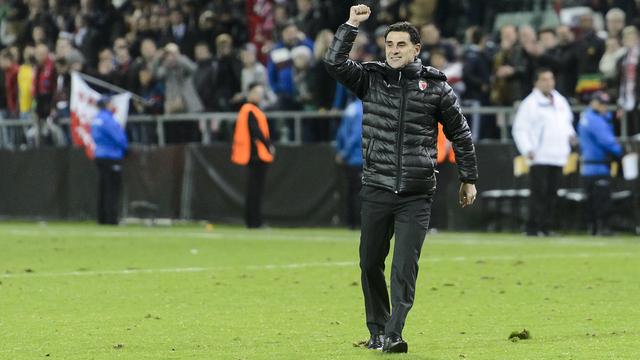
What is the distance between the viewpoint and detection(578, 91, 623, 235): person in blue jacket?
71.9ft

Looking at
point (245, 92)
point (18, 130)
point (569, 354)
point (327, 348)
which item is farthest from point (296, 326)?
point (18, 130)

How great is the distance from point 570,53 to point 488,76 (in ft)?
4.85

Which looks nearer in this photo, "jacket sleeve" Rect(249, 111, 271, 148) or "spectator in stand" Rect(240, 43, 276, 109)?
"jacket sleeve" Rect(249, 111, 271, 148)

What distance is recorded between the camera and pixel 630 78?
21969 millimetres

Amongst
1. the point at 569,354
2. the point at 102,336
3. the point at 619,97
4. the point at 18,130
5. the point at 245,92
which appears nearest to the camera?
the point at 569,354

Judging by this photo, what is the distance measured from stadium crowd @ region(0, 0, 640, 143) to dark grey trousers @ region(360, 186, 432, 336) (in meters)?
12.5

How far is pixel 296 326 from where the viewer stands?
1159 cm

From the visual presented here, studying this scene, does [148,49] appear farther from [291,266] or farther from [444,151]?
[291,266]

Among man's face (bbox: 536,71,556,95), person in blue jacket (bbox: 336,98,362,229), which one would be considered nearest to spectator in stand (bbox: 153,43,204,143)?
person in blue jacket (bbox: 336,98,362,229)

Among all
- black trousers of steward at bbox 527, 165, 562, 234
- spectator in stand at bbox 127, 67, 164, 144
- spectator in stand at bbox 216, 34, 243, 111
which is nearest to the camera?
black trousers of steward at bbox 527, 165, 562, 234

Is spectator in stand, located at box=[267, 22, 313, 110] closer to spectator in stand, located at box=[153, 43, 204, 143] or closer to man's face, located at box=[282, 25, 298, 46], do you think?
man's face, located at box=[282, 25, 298, 46]

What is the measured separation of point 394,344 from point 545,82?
12.4m

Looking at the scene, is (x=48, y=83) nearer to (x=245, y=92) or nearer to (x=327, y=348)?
(x=245, y=92)

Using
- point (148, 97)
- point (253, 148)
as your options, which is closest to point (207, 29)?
point (148, 97)
